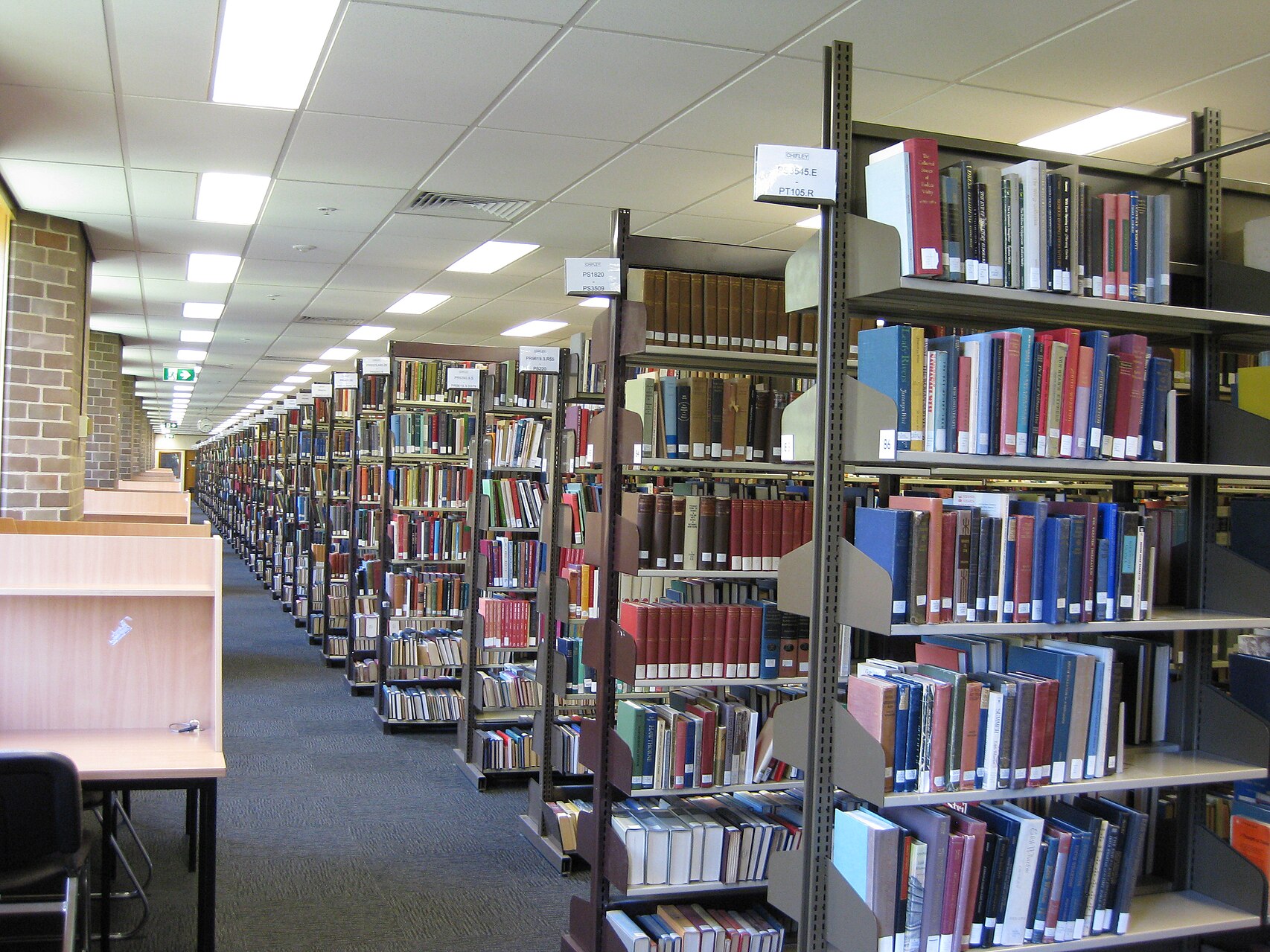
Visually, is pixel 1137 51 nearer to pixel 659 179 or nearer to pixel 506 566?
pixel 659 179

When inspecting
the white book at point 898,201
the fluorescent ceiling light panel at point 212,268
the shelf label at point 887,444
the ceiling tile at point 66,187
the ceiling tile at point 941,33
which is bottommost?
the shelf label at point 887,444

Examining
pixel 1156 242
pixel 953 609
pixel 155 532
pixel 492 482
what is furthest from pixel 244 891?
pixel 1156 242

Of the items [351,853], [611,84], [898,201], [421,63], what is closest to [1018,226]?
[898,201]

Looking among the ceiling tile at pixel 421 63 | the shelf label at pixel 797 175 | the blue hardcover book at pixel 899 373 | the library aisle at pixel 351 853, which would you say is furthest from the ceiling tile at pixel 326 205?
the blue hardcover book at pixel 899 373

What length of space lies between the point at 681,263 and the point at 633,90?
0.96 m

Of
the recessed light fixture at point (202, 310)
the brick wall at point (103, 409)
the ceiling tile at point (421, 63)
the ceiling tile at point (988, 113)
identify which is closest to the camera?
the ceiling tile at point (421, 63)

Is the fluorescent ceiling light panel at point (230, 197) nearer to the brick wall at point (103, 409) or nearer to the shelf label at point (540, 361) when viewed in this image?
the shelf label at point (540, 361)

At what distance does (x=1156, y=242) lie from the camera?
8.72 feet

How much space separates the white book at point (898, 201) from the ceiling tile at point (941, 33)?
1.23 meters

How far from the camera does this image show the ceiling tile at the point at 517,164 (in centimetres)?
480

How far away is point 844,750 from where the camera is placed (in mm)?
2354

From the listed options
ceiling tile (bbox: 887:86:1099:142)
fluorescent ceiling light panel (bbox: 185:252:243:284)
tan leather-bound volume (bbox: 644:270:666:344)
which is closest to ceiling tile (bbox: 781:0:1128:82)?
ceiling tile (bbox: 887:86:1099:142)

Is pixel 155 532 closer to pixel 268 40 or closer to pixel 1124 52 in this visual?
pixel 268 40

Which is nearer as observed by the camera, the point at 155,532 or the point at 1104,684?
the point at 1104,684
